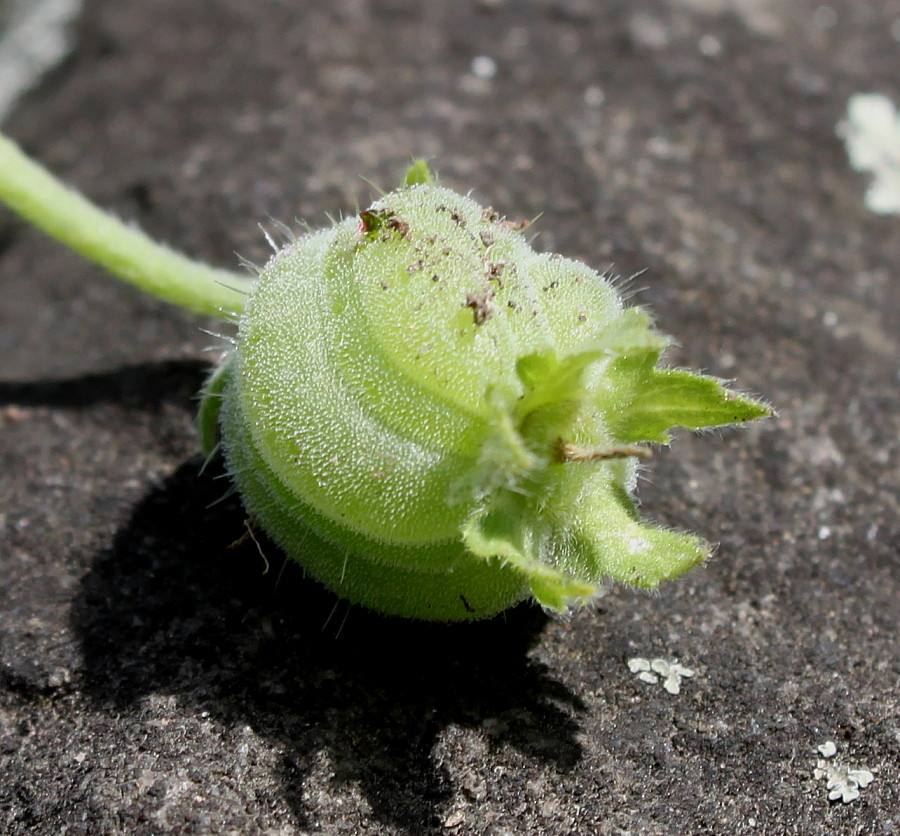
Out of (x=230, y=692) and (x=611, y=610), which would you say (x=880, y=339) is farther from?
(x=230, y=692)

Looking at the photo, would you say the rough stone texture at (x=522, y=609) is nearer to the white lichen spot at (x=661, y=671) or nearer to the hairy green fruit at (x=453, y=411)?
the white lichen spot at (x=661, y=671)

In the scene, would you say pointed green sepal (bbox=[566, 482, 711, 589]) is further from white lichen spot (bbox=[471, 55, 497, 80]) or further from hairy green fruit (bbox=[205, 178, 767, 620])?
white lichen spot (bbox=[471, 55, 497, 80])

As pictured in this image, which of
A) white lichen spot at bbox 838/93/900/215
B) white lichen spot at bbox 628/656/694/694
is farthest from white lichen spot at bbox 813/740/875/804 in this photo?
white lichen spot at bbox 838/93/900/215

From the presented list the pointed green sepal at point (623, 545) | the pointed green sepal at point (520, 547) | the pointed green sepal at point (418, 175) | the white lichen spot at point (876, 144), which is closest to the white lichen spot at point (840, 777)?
the pointed green sepal at point (623, 545)

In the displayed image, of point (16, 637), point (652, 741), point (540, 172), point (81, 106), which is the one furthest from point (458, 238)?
point (81, 106)

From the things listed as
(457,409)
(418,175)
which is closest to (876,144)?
(418,175)

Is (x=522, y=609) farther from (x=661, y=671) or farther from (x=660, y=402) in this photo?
(x=660, y=402)

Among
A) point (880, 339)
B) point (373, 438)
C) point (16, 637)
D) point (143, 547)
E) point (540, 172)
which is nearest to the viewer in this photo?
point (373, 438)
